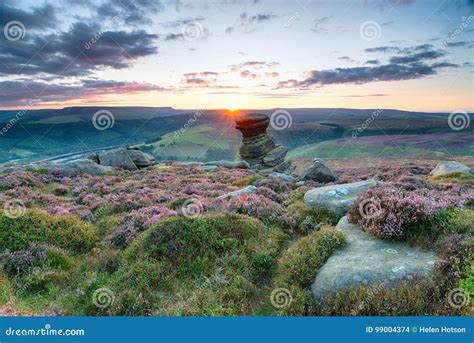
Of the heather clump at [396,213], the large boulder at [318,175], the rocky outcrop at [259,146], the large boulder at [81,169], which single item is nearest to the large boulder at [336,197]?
the heather clump at [396,213]

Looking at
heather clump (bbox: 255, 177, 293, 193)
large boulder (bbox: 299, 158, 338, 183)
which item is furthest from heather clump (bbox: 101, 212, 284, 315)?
large boulder (bbox: 299, 158, 338, 183)

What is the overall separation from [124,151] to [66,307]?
34865 millimetres

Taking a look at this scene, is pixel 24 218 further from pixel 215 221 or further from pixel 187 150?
pixel 187 150

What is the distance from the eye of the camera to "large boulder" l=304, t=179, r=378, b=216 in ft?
38.4

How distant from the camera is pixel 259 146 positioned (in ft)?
167

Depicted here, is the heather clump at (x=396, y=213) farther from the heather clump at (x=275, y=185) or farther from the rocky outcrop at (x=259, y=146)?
the rocky outcrop at (x=259, y=146)

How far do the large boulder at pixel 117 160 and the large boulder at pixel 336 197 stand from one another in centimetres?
3008

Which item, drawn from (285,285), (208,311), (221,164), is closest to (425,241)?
(285,285)

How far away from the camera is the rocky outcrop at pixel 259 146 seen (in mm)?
49688

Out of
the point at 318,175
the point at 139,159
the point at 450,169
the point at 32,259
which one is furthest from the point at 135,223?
the point at 139,159

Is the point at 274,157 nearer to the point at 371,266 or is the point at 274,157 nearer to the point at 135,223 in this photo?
the point at 135,223

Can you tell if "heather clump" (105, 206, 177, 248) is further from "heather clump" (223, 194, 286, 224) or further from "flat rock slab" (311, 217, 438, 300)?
"flat rock slab" (311, 217, 438, 300)

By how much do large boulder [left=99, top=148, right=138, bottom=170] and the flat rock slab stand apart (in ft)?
112

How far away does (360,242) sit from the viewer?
859 cm
